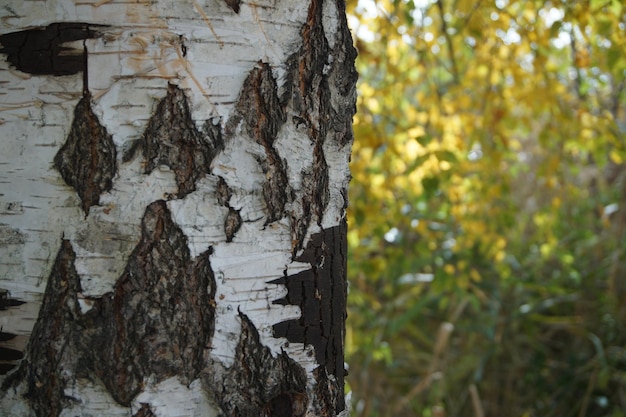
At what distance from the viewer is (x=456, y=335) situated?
356 centimetres

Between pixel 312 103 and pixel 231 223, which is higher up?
pixel 312 103

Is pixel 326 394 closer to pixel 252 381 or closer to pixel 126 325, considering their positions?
pixel 252 381

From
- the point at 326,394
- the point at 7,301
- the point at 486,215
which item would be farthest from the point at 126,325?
the point at 486,215

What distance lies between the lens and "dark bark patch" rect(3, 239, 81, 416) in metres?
0.66

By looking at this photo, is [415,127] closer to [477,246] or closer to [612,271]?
[477,246]

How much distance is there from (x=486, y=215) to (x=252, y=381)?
6.65ft

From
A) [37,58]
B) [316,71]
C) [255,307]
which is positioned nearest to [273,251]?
[255,307]

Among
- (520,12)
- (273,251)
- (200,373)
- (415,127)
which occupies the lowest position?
(200,373)

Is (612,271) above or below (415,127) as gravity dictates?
below

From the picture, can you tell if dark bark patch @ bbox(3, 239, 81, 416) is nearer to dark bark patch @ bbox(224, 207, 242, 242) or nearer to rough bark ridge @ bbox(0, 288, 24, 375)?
rough bark ridge @ bbox(0, 288, 24, 375)

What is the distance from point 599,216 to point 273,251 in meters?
3.54

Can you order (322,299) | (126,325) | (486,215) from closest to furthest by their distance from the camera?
(126,325) → (322,299) → (486,215)

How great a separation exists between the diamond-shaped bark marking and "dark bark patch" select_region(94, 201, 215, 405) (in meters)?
0.06

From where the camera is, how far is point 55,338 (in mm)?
659
